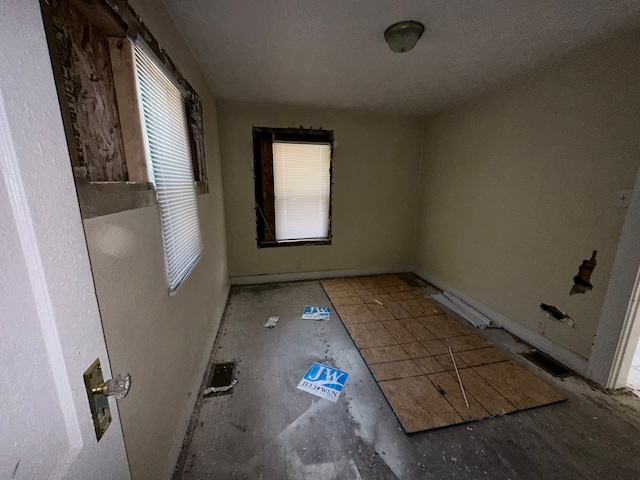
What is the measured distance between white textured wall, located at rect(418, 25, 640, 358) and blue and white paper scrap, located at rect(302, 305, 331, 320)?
166 centimetres

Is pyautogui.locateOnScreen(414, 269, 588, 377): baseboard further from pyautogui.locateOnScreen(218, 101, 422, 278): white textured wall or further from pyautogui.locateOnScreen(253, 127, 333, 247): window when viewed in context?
pyautogui.locateOnScreen(253, 127, 333, 247): window

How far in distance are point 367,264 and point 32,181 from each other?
12.2 feet

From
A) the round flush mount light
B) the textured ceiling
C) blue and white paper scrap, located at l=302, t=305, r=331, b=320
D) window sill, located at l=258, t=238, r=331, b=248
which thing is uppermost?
the textured ceiling

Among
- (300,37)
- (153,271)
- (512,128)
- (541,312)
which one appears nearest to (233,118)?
(300,37)

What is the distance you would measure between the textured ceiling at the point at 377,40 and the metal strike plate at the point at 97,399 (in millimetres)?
1735

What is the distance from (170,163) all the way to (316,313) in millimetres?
1976

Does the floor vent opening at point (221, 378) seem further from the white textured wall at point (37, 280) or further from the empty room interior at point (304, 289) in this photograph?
the white textured wall at point (37, 280)

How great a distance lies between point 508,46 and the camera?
1731 mm

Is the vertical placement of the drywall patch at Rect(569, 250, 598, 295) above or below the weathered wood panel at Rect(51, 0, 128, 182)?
below

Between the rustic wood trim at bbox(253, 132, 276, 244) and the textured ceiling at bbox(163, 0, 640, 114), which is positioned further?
the rustic wood trim at bbox(253, 132, 276, 244)

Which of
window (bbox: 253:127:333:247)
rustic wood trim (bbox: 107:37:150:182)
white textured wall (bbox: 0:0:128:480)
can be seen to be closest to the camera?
white textured wall (bbox: 0:0:128:480)

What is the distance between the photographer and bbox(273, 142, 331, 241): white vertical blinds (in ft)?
10.8

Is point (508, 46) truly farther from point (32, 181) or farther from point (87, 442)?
point (87, 442)

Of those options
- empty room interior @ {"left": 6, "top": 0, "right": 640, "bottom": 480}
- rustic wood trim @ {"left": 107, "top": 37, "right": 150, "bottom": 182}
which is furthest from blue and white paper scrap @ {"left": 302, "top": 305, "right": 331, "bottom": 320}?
rustic wood trim @ {"left": 107, "top": 37, "right": 150, "bottom": 182}
